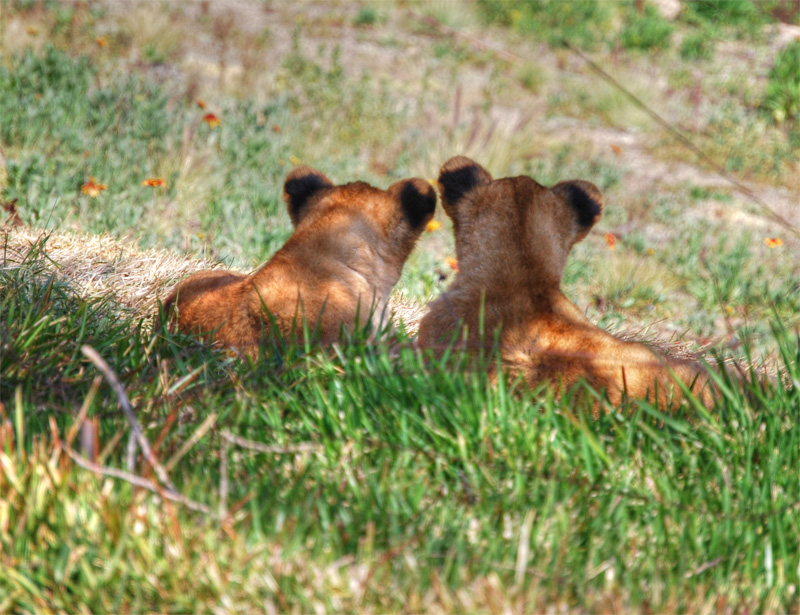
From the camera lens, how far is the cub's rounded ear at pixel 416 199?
387 centimetres

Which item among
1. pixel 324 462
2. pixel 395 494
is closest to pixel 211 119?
pixel 324 462

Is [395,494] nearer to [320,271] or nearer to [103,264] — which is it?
[320,271]

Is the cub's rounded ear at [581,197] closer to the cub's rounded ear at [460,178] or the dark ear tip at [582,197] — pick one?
the dark ear tip at [582,197]

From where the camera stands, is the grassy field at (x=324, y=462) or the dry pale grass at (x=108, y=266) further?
the dry pale grass at (x=108, y=266)

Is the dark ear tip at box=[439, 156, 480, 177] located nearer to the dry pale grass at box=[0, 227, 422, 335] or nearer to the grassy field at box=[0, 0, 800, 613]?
the dry pale grass at box=[0, 227, 422, 335]

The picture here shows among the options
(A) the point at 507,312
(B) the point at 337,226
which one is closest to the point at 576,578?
(A) the point at 507,312

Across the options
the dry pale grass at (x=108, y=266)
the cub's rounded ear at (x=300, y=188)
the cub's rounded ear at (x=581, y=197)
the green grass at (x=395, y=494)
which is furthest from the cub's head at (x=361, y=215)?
the green grass at (x=395, y=494)

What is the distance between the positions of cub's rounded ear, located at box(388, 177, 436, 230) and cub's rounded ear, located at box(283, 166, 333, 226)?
397mm

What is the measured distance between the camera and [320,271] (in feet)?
11.8

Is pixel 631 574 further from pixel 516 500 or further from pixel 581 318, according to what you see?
pixel 581 318

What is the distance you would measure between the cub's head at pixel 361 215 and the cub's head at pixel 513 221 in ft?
0.75

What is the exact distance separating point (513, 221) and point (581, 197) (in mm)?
436

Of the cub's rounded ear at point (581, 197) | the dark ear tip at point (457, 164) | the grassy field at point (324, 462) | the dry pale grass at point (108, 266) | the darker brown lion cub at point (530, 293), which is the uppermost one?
the dark ear tip at point (457, 164)

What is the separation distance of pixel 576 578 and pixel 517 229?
185cm
